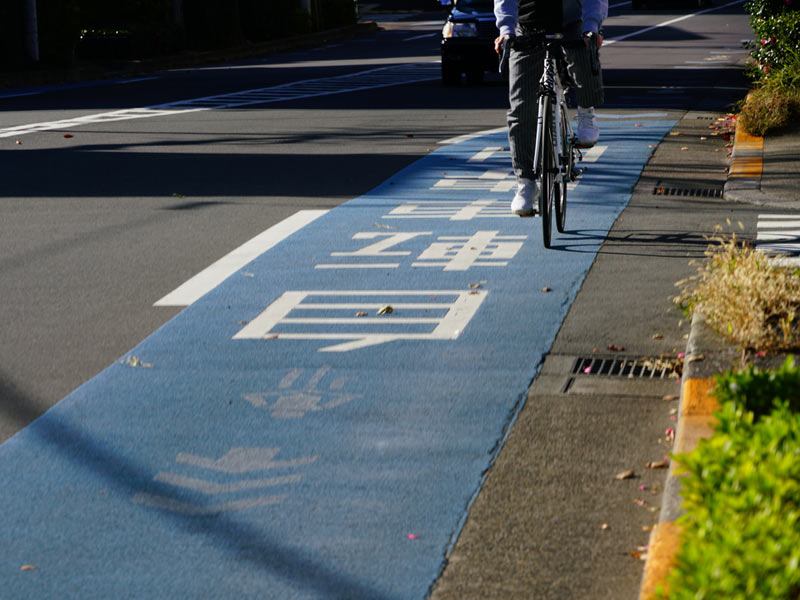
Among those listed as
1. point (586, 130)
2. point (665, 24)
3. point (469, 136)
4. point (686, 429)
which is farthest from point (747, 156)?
point (665, 24)

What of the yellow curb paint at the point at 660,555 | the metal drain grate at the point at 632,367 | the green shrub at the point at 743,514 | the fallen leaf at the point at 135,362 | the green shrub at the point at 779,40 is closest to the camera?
the green shrub at the point at 743,514

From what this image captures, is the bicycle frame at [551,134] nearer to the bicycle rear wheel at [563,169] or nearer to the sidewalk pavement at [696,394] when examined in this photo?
the bicycle rear wheel at [563,169]

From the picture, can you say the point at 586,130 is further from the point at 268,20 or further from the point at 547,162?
the point at 268,20

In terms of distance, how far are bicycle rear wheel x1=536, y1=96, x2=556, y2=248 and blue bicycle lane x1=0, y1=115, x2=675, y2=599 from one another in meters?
0.31

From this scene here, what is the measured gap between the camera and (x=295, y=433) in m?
4.63

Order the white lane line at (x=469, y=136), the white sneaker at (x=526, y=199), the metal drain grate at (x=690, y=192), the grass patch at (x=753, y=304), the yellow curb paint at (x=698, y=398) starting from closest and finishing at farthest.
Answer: the yellow curb paint at (x=698, y=398) < the grass patch at (x=753, y=304) < the white sneaker at (x=526, y=199) < the metal drain grate at (x=690, y=192) < the white lane line at (x=469, y=136)

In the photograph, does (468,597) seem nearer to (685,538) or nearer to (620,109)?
(685,538)

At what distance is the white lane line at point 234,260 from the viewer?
6.90 meters

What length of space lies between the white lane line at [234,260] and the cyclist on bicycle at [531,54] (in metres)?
1.68

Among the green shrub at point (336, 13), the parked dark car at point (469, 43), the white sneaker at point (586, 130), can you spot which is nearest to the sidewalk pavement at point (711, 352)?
the white sneaker at point (586, 130)

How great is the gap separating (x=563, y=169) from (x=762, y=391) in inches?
168

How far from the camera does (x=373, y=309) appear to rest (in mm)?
6461

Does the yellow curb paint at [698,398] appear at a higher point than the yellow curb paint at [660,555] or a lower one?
higher

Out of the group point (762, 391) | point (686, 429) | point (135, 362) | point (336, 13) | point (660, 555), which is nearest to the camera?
point (660, 555)
